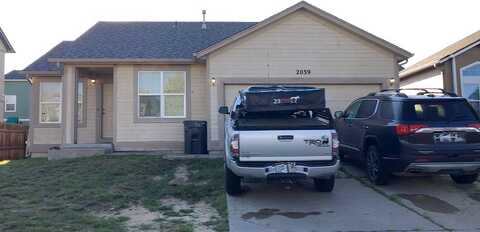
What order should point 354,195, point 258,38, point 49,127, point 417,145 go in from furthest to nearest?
point 49,127, point 258,38, point 354,195, point 417,145

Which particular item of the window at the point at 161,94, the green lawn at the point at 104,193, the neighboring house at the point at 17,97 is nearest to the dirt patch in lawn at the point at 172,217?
the green lawn at the point at 104,193

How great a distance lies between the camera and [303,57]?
1380 cm

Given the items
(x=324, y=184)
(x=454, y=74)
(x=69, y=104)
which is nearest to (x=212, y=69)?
(x=69, y=104)

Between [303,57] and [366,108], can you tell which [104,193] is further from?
[303,57]

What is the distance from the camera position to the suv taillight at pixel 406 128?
26.8 feet

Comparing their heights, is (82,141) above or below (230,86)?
below

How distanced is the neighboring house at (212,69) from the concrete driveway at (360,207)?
4.68 metres

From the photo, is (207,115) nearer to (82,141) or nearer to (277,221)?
(82,141)

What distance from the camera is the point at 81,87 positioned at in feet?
53.4

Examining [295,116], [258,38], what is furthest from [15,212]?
[258,38]

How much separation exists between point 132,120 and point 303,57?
6.00 m

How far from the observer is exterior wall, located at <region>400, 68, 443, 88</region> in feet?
63.1

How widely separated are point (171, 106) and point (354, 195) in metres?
7.81

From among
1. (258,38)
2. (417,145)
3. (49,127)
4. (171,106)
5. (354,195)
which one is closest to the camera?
(417,145)
